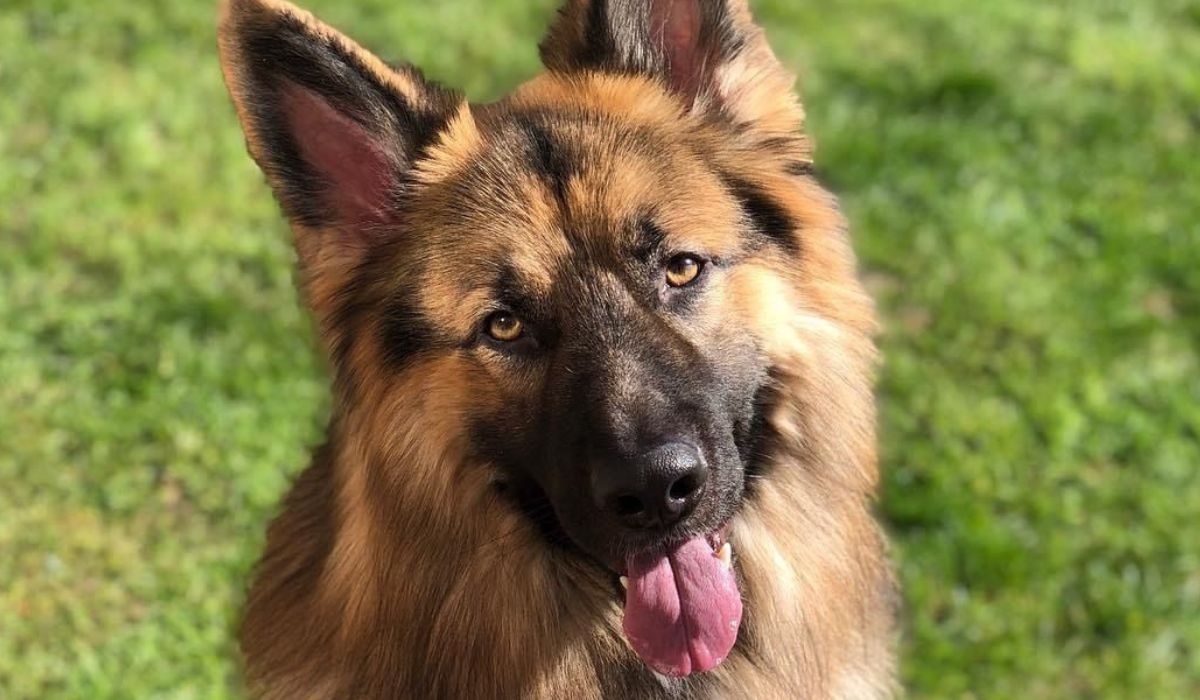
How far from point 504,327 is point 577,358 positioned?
0.19 meters

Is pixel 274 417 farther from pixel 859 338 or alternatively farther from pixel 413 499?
pixel 859 338

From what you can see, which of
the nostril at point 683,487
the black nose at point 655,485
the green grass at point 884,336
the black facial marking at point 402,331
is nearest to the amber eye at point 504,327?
the black facial marking at point 402,331

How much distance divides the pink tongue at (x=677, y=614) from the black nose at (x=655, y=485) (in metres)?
0.18

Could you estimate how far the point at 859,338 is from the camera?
118 inches

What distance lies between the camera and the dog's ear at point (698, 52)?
3066 mm

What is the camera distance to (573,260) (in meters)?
2.85

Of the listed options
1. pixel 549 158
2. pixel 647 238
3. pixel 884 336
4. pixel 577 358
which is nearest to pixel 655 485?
pixel 577 358

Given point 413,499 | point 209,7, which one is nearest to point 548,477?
point 413,499

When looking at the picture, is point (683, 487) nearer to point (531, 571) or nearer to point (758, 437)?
point (758, 437)

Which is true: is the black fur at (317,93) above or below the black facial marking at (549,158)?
above

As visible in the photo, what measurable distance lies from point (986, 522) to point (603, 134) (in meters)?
2.51

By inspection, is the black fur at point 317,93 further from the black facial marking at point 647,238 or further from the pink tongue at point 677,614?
the pink tongue at point 677,614

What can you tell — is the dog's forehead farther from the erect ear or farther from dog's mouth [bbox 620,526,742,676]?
dog's mouth [bbox 620,526,742,676]

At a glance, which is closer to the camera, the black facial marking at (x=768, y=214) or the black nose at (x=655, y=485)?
the black nose at (x=655, y=485)
